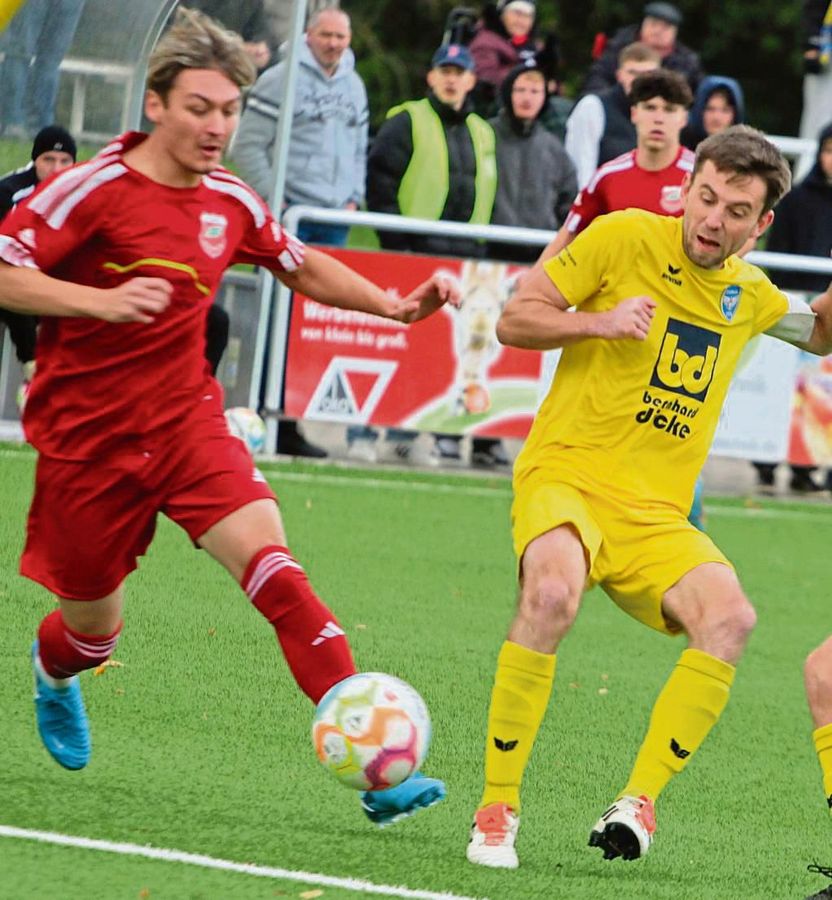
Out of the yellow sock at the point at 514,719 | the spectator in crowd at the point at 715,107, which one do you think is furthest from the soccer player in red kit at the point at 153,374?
the spectator in crowd at the point at 715,107

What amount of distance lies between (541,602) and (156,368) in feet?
3.83

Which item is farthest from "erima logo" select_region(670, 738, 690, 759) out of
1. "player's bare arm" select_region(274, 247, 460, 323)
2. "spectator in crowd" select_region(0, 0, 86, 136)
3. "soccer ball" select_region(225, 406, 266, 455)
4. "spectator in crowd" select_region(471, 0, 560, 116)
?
"spectator in crowd" select_region(471, 0, 560, 116)

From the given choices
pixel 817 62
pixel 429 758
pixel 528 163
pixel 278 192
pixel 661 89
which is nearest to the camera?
pixel 429 758

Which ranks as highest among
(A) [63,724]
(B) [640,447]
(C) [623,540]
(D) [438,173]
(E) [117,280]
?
(E) [117,280]

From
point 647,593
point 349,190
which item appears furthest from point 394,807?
point 349,190

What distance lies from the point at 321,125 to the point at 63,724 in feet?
25.0

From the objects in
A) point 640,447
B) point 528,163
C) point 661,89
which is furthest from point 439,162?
point 640,447

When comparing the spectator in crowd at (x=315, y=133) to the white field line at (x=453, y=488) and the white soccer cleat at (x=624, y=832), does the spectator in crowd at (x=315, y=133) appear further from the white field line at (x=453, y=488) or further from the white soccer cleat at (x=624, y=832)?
the white soccer cleat at (x=624, y=832)

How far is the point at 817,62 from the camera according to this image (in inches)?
761

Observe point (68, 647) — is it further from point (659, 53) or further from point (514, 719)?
point (659, 53)

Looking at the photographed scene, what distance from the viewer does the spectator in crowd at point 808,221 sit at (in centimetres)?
1355

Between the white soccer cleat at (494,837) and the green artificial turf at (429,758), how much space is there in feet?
0.20

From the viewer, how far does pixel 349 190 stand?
13.2m

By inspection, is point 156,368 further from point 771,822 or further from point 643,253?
point 771,822
